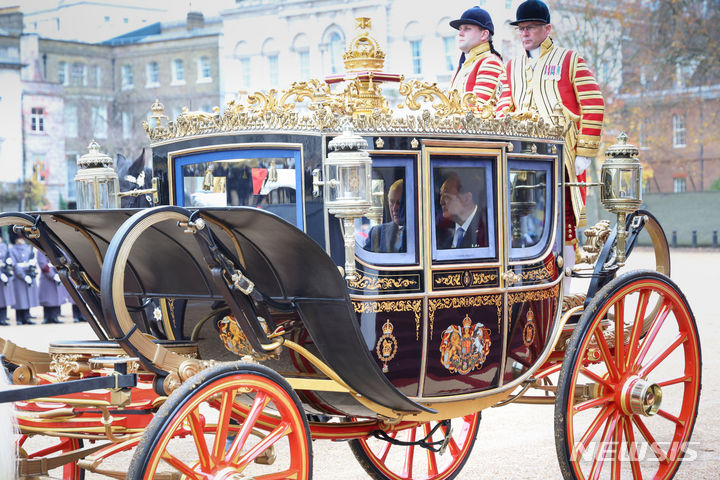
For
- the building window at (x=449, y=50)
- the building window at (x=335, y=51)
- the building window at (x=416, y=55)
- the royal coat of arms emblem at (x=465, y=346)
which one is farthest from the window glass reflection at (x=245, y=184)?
the building window at (x=335, y=51)

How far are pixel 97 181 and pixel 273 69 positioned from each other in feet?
89.1

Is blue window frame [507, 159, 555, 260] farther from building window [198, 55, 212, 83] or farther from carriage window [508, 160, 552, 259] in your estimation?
building window [198, 55, 212, 83]

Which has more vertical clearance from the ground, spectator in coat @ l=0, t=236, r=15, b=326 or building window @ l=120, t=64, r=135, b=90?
building window @ l=120, t=64, r=135, b=90

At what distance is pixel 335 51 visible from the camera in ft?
95.9

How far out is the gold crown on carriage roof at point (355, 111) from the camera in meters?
3.77

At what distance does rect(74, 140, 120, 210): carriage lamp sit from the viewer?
4.36m

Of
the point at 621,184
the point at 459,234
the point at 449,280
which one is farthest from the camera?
the point at 621,184

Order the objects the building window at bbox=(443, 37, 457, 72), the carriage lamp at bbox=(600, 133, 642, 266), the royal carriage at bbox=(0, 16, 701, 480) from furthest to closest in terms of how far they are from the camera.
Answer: the building window at bbox=(443, 37, 457, 72) < the carriage lamp at bbox=(600, 133, 642, 266) < the royal carriage at bbox=(0, 16, 701, 480)

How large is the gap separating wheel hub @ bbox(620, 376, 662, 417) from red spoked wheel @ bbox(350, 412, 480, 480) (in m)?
0.85

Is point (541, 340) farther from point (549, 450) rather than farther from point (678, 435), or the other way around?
point (549, 450)

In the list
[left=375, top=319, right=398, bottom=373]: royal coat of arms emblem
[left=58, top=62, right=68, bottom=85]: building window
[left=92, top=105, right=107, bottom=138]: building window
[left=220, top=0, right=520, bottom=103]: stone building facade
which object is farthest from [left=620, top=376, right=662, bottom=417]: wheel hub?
[left=58, top=62, right=68, bottom=85]: building window

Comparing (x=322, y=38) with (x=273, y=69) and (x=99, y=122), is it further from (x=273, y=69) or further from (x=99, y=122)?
(x=99, y=122)

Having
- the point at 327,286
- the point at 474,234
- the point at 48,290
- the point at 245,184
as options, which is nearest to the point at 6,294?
the point at 48,290

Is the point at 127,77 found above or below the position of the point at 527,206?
above
